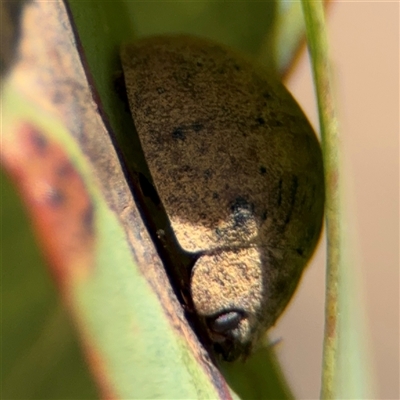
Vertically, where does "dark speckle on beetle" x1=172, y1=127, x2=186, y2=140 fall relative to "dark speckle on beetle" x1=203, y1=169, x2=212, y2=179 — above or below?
above

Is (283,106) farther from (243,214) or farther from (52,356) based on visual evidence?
(52,356)

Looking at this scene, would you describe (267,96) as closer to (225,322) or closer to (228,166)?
(228,166)

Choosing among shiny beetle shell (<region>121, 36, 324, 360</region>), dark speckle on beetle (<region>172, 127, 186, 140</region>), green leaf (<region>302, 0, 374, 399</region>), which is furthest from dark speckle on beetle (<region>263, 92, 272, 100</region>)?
green leaf (<region>302, 0, 374, 399</region>)

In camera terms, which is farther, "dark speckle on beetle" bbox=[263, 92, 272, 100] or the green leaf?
"dark speckle on beetle" bbox=[263, 92, 272, 100]

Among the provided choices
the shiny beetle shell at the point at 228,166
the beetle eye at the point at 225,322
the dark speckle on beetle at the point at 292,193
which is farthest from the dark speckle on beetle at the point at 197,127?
the beetle eye at the point at 225,322

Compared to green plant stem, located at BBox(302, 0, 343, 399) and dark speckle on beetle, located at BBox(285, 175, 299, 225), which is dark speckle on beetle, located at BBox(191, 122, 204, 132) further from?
green plant stem, located at BBox(302, 0, 343, 399)

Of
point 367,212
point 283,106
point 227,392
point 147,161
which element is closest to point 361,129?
point 367,212

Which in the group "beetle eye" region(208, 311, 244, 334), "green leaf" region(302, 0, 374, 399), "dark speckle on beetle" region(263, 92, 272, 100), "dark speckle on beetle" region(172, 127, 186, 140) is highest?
"dark speckle on beetle" region(263, 92, 272, 100)

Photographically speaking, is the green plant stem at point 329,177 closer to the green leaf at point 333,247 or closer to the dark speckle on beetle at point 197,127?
the green leaf at point 333,247

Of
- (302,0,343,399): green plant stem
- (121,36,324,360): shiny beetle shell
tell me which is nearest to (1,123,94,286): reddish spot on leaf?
(302,0,343,399): green plant stem

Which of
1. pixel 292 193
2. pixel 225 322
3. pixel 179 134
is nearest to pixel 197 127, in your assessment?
pixel 179 134
